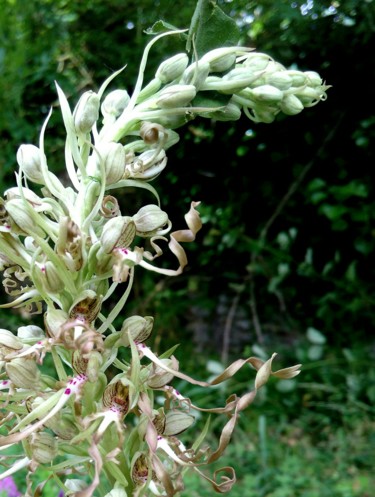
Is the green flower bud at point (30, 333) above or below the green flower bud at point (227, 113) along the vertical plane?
below

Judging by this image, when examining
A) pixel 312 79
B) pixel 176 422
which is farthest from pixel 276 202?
pixel 176 422

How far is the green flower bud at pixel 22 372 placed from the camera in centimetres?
50

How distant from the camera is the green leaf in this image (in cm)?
60

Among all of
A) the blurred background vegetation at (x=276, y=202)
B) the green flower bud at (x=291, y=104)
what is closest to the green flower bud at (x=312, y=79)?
the green flower bud at (x=291, y=104)


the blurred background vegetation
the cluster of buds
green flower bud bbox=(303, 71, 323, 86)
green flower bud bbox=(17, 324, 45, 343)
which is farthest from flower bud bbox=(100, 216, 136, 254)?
→ the blurred background vegetation

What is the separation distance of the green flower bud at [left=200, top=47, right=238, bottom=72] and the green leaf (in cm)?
4

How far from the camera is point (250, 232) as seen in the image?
231 centimetres

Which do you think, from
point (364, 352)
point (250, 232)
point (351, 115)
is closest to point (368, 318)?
point (364, 352)

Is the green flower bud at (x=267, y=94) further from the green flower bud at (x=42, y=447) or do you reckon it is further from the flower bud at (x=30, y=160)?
the green flower bud at (x=42, y=447)

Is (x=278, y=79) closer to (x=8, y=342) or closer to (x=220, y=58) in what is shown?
(x=220, y=58)

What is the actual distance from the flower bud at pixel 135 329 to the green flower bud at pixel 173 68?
0.65 feet

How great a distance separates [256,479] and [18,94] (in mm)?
1218

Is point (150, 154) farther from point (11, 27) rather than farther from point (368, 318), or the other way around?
point (368, 318)

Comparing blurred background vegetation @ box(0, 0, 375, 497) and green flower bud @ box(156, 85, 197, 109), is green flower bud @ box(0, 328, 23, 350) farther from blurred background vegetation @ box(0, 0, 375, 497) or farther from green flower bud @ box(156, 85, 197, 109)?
blurred background vegetation @ box(0, 0, 375, 497)
